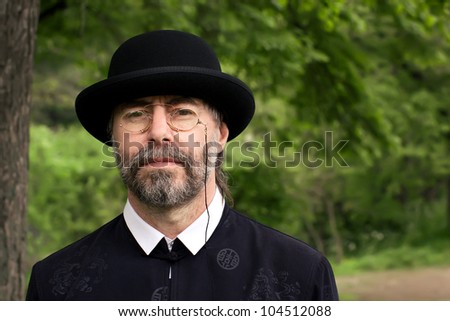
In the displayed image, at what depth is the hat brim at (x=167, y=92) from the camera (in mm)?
2514

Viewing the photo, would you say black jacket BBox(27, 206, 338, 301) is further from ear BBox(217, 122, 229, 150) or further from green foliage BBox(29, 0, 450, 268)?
green foliage BBox(29, 0, 450, 268)

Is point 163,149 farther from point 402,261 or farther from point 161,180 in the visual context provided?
point 402,261

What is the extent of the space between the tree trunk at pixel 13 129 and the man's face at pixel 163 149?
2.20m

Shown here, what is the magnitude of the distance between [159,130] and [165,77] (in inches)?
7.5

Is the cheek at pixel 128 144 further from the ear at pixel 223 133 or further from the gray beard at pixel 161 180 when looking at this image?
the ear at pixel 223 133

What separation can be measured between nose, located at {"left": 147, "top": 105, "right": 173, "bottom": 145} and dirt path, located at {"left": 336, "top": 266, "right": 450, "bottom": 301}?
11686 mm

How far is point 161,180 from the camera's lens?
8.23ft

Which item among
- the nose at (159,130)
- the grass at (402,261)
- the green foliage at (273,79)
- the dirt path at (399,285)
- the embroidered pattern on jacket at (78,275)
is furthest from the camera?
the grass at (402,261)

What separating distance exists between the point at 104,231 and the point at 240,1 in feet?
16.9

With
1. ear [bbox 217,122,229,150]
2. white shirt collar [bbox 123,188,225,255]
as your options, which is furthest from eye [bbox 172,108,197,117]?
white shirt collar [bbox 123,188,225,255]

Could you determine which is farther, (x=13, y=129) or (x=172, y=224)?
(x=13, y=129)

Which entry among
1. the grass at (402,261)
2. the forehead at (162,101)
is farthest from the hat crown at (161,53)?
the grass at (402,261)

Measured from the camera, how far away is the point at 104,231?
2719mm

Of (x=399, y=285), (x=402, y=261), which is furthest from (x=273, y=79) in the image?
(x=402, y=261)
